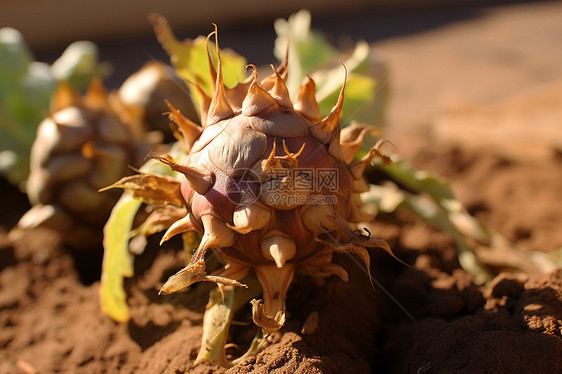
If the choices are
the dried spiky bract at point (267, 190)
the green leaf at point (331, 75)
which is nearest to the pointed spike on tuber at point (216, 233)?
the dried spiky bract at point (267, 190)

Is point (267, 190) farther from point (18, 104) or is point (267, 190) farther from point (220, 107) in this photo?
point (18, 104)

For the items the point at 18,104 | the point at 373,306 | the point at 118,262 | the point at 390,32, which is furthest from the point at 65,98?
the point at 390,32

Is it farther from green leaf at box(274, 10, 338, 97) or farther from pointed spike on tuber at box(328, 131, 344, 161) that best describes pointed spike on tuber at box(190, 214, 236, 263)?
green leaf at box(274, 10, 338, 97)

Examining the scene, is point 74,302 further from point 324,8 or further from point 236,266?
point 324,8

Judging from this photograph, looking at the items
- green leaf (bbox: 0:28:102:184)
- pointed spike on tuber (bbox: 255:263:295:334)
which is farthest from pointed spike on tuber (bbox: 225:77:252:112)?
green leaf (bbox: 0:28:102:184)

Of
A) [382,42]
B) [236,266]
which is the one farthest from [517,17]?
[236,266]
